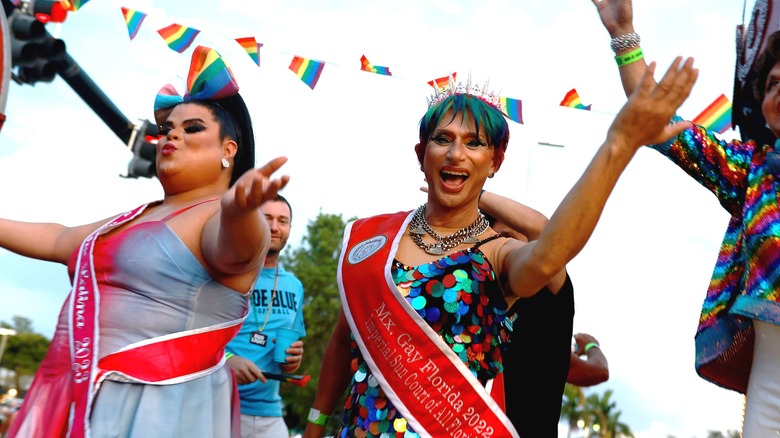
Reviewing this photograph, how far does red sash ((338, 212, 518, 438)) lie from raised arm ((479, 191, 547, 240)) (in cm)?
71

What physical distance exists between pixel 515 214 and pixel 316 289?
22094 mm

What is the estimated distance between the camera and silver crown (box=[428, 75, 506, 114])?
268cm

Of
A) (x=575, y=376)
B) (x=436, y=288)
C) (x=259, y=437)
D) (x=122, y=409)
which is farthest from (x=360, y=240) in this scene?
(x=259, y=437)

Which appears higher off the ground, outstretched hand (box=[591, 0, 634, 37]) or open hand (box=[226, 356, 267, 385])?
outstretched hand (box=[591, 0, 634, 37])

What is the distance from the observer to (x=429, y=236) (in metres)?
2.57

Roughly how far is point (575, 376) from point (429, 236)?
Result: 1485 millimetres

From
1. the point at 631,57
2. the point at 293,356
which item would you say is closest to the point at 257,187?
the point at 631,57

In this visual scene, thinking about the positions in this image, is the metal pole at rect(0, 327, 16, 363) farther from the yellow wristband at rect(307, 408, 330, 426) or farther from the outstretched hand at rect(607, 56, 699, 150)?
the outstretched hand at rect(607, 56, 699, 150)

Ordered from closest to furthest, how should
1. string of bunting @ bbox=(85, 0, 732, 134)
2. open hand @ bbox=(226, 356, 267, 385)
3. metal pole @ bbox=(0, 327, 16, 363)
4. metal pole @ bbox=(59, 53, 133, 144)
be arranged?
open hand @ bbox=(226, 356, 267, 385) → string of bunting @ bbox=(85, 0, 732, 134) → metal pole @ bbox=(59, 53, 133, 144) → metal pole @ bbox=(0, 327, 16, 363)

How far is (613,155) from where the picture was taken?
182 cm

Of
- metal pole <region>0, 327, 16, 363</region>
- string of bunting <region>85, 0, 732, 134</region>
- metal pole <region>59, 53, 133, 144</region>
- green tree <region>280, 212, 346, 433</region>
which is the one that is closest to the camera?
string of bunting <region>85, 0, 732, 134</region>

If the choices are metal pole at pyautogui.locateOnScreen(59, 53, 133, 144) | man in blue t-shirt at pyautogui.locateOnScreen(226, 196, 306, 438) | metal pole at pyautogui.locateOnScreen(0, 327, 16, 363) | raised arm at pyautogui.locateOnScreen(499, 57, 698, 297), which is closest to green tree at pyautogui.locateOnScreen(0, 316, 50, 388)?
metal pole at pyautogui.locateOnScreen(0, 327, 16, 363)

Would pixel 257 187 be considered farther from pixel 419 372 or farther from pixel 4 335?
pixel 4 335

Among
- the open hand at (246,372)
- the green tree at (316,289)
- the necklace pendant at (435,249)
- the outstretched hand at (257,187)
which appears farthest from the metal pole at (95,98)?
the green tree at (316,289)
